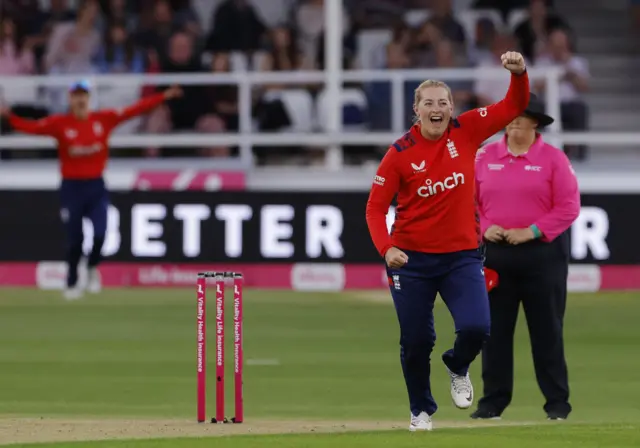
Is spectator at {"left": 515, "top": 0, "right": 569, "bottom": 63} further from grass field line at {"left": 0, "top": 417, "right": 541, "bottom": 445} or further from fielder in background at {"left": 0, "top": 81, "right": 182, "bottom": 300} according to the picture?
grass field line at {"left": 0, "top": 417, "right": 541, "bottom": 445}

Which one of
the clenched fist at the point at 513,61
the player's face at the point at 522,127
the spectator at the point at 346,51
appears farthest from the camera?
the spectator at the point at 346,51

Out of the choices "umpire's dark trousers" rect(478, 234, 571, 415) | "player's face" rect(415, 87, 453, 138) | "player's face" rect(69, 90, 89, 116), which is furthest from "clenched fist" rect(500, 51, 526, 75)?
"player's face" rect(69, 90, 89, 116)

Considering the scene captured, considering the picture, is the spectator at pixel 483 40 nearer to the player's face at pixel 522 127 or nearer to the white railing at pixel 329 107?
the white railing at pixel 329 107

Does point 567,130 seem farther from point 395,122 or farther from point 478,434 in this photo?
point 478,434

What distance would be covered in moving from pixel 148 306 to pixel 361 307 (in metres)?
2.30

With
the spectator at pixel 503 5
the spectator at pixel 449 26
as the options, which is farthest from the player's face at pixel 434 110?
the spectator at pixel 503 5

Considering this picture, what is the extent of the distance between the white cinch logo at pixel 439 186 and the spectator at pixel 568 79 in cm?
1220

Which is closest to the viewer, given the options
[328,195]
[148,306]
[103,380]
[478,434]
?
[478,434]

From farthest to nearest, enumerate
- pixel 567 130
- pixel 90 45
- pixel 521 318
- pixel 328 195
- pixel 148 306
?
1. pixel 90 45
2. pixel 567 130
3. pixel 328 195
4. pixel 148 306
5. pixel 521 318

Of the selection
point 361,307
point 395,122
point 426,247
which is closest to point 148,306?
point 361,307

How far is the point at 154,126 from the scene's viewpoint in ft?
74.0

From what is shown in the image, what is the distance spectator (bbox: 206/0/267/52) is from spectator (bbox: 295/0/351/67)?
0.58 metres

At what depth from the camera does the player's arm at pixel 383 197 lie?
32.2 feet

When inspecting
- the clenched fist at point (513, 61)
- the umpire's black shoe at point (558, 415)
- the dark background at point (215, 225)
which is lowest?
the dark background at point (215, 225)
